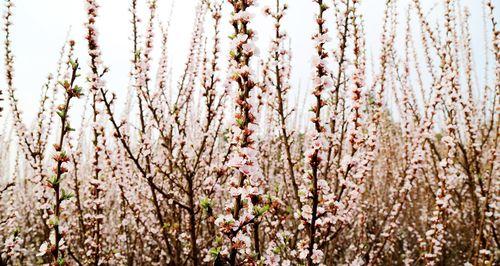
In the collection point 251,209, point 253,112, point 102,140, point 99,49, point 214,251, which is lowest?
point 214,251

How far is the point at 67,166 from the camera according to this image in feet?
6.65

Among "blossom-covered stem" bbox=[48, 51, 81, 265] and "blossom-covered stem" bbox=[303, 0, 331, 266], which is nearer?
"blossom-covered stem" bbox=[48, 51, 81, 265]

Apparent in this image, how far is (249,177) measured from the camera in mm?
1868

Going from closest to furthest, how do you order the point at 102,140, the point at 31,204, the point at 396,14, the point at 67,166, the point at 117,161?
1. the point at 67,166
2. the point at 102,140
3. the point at 396,14
4. the point at 117,161
5. the point at 31,204

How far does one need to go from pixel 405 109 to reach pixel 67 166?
13.6 feet

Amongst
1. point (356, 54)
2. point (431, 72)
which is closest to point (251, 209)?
point (356, 54)

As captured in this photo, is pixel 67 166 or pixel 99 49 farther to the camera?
pixel 99 49

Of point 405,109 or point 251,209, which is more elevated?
point 405,109

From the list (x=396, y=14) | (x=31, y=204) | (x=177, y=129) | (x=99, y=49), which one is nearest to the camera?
(x=99, y=49)

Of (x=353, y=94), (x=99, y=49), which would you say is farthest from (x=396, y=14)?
(x=99, y=49)

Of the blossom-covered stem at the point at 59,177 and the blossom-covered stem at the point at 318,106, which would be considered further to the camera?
the blossom-covered stem at the point at 318,106

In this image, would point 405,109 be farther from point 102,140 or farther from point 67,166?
point 67,166

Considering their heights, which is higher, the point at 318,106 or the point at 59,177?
the point at 318,106

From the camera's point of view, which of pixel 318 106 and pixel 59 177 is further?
pixel 318 106
